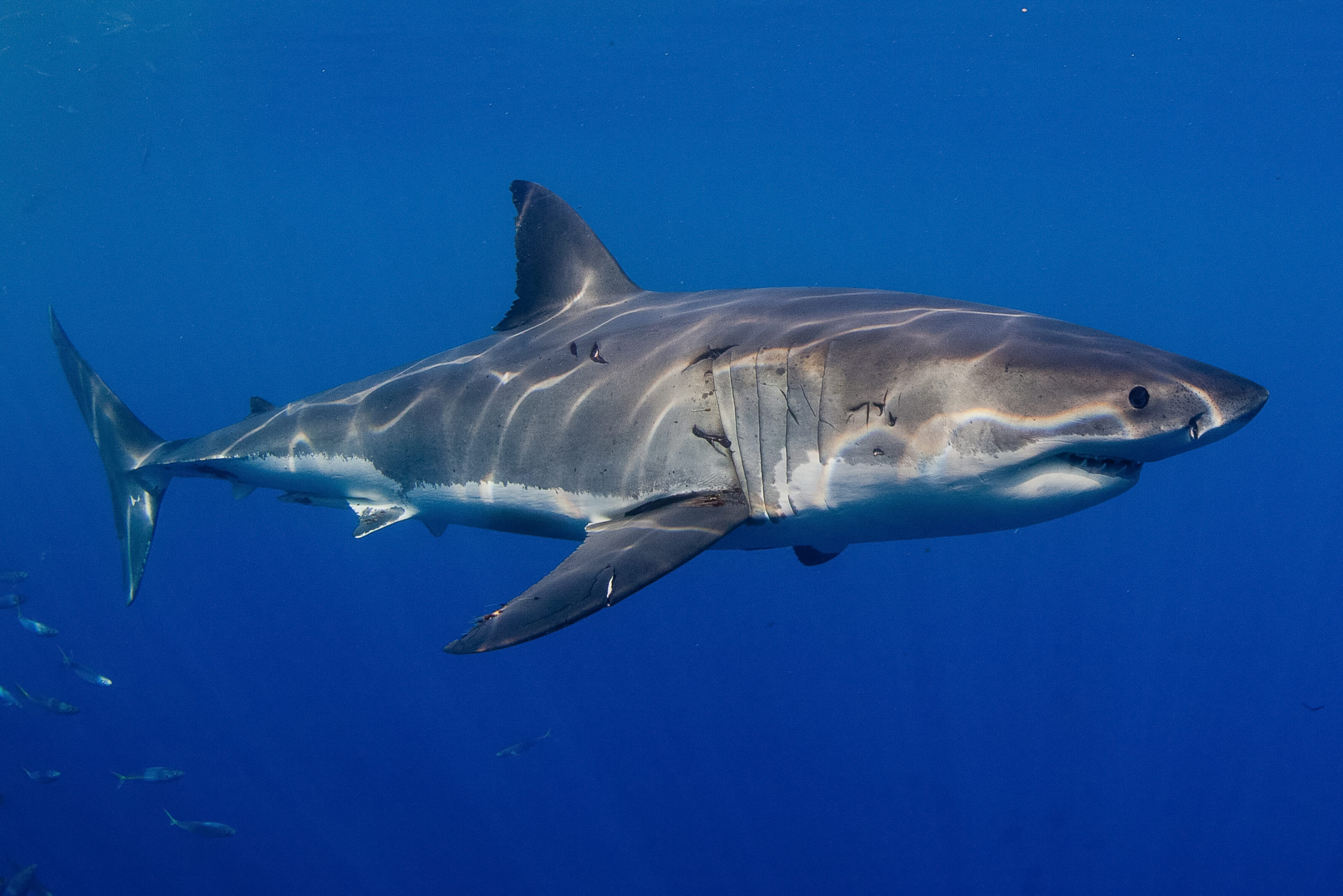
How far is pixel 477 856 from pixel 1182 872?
15.6m

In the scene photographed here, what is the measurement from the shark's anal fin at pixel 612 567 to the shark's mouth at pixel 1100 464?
1233 mm

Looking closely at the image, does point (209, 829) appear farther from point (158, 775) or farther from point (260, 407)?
point (260, 407)

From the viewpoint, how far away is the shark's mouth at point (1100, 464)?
249 cm

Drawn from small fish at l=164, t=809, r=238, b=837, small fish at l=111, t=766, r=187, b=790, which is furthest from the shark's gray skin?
small fish at l=164, t=809, r=238, b=837

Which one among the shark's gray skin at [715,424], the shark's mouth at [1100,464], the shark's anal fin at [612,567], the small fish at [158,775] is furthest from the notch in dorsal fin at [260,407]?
the small fish at [158,775]

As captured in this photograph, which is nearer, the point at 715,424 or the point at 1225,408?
the point at 1225,408

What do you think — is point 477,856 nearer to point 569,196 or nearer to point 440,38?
point 440,38

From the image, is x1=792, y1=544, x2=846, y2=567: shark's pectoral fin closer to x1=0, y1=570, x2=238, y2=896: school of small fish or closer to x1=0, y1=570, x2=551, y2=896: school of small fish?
x1=0, y1=570, x2=551, y2=896: school of small fish

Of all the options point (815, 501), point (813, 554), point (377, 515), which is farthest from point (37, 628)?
point (815, 501)

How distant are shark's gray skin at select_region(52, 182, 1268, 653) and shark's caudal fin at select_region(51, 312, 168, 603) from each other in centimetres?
150

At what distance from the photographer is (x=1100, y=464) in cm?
251

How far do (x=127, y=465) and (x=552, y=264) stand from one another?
164 inches

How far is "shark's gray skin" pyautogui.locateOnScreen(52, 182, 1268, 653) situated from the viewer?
2412 millimetres

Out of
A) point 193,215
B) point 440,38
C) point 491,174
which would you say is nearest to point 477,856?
point 440,38
